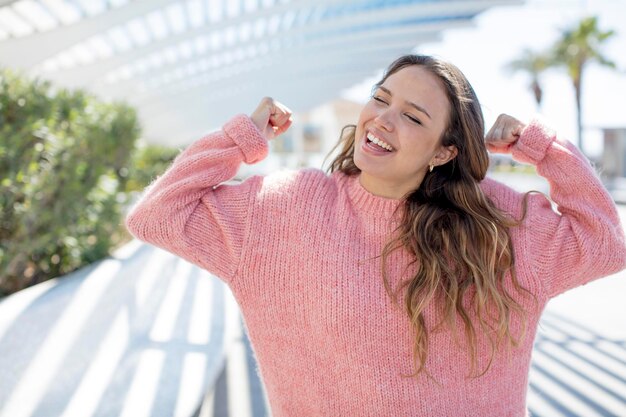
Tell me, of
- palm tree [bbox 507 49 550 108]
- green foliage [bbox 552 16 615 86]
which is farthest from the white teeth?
palm tree [bbox 507 49 550 108]

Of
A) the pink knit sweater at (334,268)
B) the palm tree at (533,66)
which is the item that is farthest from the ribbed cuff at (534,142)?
the palm tree at (533,66)

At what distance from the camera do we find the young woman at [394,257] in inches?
74.2

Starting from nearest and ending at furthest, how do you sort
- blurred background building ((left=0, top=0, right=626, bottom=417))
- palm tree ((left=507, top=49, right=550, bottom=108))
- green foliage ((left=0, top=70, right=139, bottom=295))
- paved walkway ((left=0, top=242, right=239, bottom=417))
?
paved walkway ((left=0, top=242, right=239, bottom=417)), blurred background building ((left=0, top=0, right=626, bottom=417)), green foliage ((left=0, top=70, right=139, bottom=295)), palm tree ((left=507, top=49, right=550, bottom=108))

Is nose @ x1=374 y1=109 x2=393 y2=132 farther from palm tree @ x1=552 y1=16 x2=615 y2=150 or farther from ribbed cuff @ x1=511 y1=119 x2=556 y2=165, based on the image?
palm tree @ x1=552 y1=16 x2=615 y2=150

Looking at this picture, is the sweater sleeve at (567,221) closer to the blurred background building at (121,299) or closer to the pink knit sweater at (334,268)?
the pink knit sweater at (334,268)

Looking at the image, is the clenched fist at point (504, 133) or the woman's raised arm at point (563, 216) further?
the clenched fist at point (504, 133)

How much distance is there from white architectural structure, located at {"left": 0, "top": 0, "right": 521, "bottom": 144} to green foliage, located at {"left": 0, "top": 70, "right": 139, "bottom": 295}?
93.6 inches

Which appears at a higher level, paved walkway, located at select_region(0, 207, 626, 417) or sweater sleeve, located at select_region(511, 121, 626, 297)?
sweater sleeve, located at select_region(511, 121, 626, 297)

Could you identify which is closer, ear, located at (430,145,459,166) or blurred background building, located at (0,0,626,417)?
ear, located at (430,145,459,166)

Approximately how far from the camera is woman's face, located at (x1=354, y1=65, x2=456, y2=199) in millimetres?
1914

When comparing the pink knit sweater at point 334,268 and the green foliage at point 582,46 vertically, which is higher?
the pink knit sweater at point 334,268

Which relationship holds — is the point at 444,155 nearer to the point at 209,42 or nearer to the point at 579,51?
the point at 209,42

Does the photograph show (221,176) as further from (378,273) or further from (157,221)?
(378,273)

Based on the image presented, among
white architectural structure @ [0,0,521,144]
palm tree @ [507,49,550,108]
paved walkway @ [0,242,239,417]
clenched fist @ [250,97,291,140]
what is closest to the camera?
clenched fist @ [250,97,291,140]
